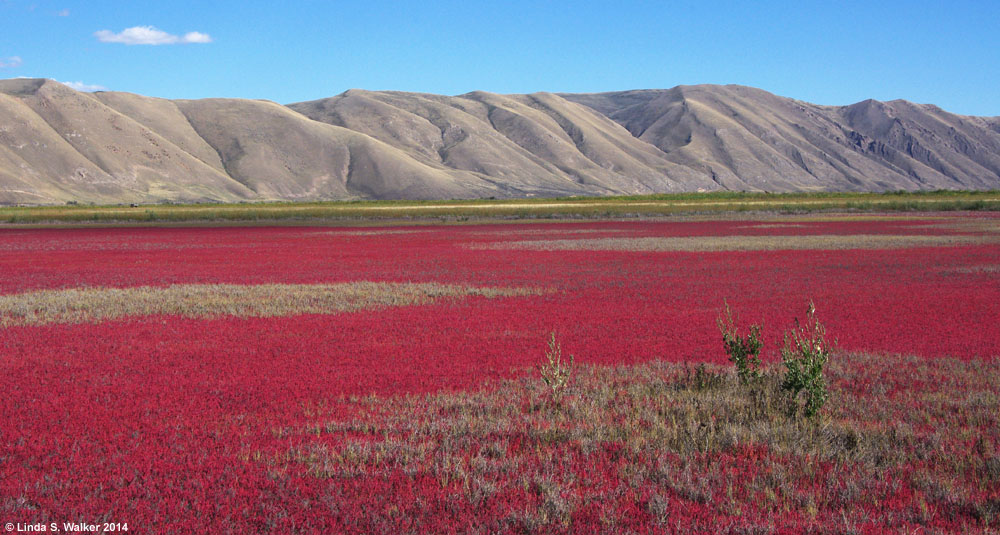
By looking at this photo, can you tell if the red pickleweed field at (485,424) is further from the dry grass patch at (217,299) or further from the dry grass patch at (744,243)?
the dry grass patch at (744,243)

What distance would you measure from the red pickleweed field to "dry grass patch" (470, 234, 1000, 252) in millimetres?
19413

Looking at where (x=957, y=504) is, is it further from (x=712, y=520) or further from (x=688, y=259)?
(x=688, y=259)

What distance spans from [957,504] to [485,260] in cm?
2828

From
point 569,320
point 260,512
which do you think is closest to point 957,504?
point 260,512

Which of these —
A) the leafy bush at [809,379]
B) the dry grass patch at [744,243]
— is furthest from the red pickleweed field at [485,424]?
the dry grass patch at [744,243]

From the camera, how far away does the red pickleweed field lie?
259 inches

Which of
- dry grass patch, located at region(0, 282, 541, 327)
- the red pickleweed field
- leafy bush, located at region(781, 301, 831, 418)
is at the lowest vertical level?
dry grass patch, located at region(0, 282, 541, 327)

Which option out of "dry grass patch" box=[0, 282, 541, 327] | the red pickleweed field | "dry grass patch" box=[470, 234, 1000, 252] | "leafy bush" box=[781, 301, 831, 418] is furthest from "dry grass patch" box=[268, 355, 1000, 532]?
"dry grass patch" box=[470, 234, 1000, 252]

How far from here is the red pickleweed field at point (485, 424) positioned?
6578 millimetres

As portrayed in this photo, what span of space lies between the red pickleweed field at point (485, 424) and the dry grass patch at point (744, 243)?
63.7 feet

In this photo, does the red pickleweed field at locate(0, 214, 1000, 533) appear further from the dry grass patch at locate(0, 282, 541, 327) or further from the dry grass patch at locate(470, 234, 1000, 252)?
the dry grass patch at locate(470, 234, 1000, 252)

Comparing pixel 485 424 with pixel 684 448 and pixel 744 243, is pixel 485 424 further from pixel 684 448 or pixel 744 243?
pixel 744 243

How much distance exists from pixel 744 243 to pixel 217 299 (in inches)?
1251

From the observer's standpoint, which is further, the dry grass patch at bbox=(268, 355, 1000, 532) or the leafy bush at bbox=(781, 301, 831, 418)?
the leafy bush at bbox=(781, 301, 831, 418)
